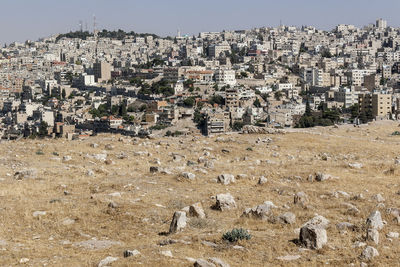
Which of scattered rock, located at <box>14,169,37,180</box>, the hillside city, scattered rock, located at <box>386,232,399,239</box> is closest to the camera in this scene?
scattered rock, located at <box>386,232,399,239</box>

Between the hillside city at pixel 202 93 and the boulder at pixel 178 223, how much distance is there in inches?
1892

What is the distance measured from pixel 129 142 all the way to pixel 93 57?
7182 inches

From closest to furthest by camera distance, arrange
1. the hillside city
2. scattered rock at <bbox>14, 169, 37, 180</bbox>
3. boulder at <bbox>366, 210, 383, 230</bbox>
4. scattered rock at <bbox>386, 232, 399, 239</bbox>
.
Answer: scattered rock at <bbox>386, 232, 399, 239</bbox> < boulder at <bbox>366, 210, 383, 230</bbox> < scattered rock at <bbox>14, 169, 37, 180</bbox> < the hillside city

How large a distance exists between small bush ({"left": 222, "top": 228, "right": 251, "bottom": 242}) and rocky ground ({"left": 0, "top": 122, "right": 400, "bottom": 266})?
0.34 feet

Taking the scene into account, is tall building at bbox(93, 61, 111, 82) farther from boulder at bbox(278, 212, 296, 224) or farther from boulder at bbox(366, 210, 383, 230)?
boulder at bbox(366, 210, 383, 230)

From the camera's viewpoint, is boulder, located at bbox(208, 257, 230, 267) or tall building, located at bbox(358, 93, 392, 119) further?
tall building, located at bbox(358, 93, 392, 119)

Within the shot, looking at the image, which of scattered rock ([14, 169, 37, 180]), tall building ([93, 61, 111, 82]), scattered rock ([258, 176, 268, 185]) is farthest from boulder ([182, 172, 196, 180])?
tall building ([93, 61, 111, 82])

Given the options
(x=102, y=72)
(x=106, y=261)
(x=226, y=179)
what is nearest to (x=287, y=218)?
(x=106, y=261)

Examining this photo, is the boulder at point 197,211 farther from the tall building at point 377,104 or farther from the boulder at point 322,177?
the tall building at point 377,104

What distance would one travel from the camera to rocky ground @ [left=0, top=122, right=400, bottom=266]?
23.6 ft

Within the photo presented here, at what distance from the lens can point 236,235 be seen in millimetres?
7785

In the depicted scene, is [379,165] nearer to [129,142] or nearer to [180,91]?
[129,142]

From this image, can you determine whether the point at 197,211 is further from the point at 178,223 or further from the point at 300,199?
the point at 300,199

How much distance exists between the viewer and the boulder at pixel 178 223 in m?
8.27
